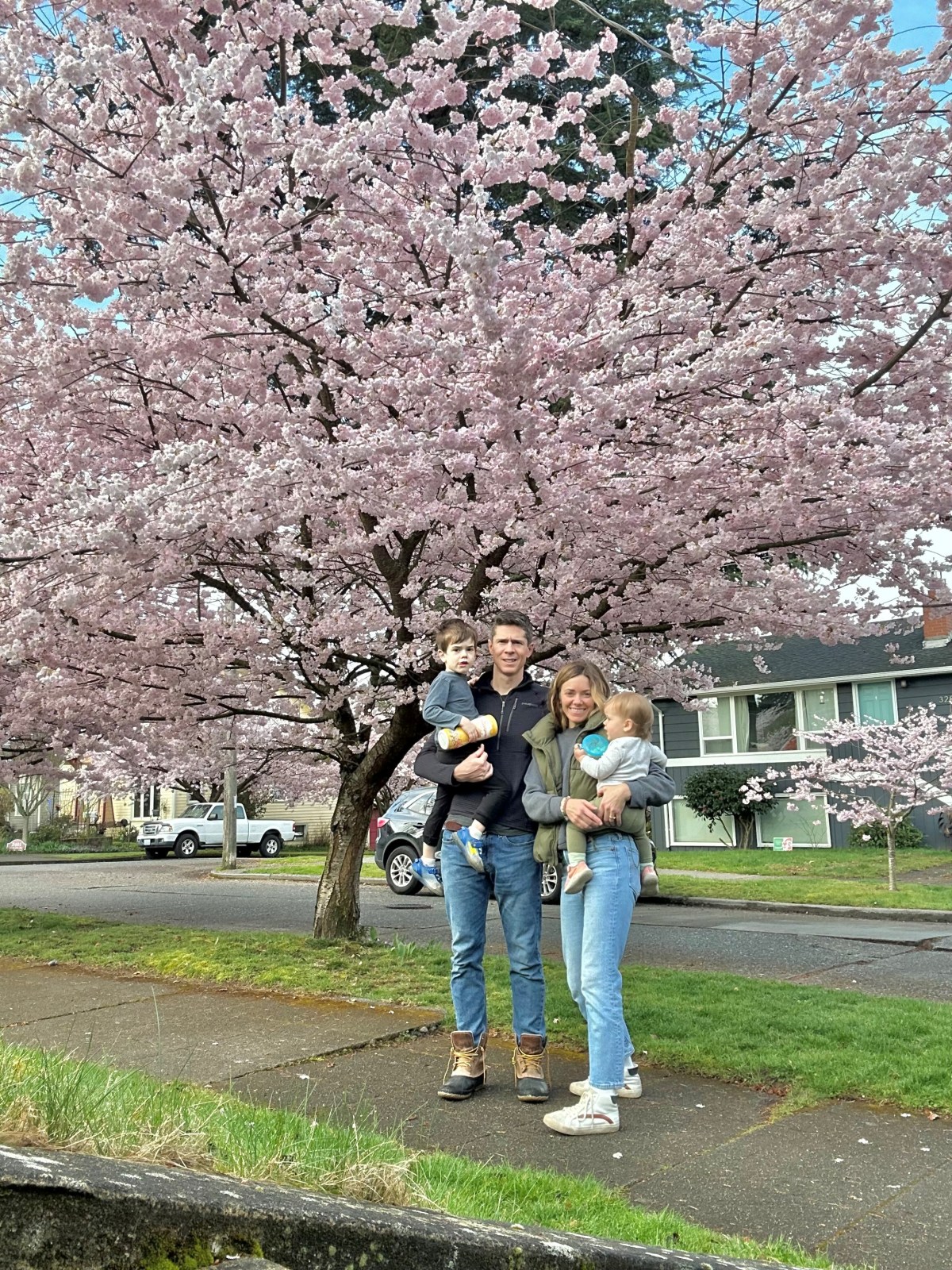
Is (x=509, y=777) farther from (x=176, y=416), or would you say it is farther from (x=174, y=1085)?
(x=176, y=416)

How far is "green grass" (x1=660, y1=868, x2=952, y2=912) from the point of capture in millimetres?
14203

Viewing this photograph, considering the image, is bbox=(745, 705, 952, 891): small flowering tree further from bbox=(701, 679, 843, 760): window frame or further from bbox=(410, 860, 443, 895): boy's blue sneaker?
bbox=(410, 860, 443, 895): boy's blue sneaker

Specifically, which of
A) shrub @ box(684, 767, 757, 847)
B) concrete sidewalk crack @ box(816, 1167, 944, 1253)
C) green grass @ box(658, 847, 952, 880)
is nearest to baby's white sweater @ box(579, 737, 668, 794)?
concrete sidewalk crack @ box(816, 1167, 944, 1253)

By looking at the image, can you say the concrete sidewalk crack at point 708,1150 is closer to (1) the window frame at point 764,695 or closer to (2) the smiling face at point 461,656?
(2) the smiling face at point 461,656

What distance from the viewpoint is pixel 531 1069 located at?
4.68 meters

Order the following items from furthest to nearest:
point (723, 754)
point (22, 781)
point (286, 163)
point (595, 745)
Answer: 1. point (22, 781)
2. point (723, 754)
3. point (286, 163)
4. point (595, 745)

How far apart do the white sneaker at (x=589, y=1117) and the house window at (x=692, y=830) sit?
77.9ft

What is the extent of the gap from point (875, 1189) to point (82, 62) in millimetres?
6229

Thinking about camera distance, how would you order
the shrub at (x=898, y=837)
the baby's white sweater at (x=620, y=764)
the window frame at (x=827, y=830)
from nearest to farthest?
the baby's white sweater at (x=620, y=764)
the shrub at (x=898, y=837)
the window frame at (x=827, y=830)

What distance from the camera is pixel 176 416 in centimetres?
820

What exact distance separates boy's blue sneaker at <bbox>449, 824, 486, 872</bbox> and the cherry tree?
105 inches

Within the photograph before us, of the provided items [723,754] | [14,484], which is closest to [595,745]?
[14,484]

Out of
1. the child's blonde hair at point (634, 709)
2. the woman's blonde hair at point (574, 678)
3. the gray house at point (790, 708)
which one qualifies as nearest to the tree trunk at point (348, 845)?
the woman's blonde hair at point (574, 678)

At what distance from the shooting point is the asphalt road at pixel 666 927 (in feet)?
28.8
